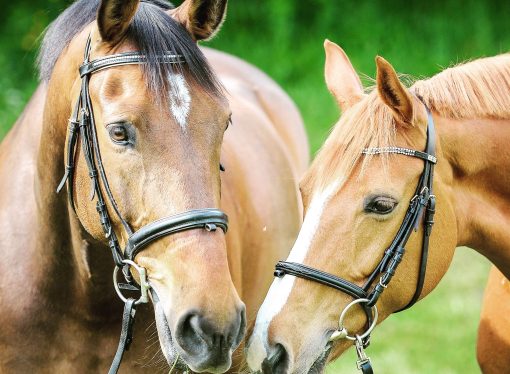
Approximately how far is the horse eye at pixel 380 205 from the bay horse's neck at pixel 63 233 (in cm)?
106

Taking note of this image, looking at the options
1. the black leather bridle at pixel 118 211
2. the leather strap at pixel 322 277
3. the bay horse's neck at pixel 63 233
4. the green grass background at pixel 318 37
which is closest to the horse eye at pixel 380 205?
the leather strap at pixel 322 277

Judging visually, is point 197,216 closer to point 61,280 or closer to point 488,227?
point 61,280

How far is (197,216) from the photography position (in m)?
2.85

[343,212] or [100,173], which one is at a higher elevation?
[100,173]

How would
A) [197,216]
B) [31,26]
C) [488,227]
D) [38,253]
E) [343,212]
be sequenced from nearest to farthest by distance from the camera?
[197,216]
[343,212]
[488,227]
[38,253]
[31,26]

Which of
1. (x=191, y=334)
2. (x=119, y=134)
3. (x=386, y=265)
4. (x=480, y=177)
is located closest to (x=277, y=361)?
(x=191, y=334)

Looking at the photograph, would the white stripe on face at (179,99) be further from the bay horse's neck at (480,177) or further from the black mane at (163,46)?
the bay horse's neck at (480,177)

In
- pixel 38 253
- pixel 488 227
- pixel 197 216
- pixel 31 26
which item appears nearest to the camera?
pixel 197 216

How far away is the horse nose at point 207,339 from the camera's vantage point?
108 inches

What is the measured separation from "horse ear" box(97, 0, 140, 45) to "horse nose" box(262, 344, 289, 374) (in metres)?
Answer: 1.24

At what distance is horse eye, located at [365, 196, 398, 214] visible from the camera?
3.05 m

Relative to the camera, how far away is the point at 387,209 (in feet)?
10.0

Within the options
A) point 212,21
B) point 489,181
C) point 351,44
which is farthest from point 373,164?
point 351,44

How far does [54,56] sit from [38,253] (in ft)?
2.62
